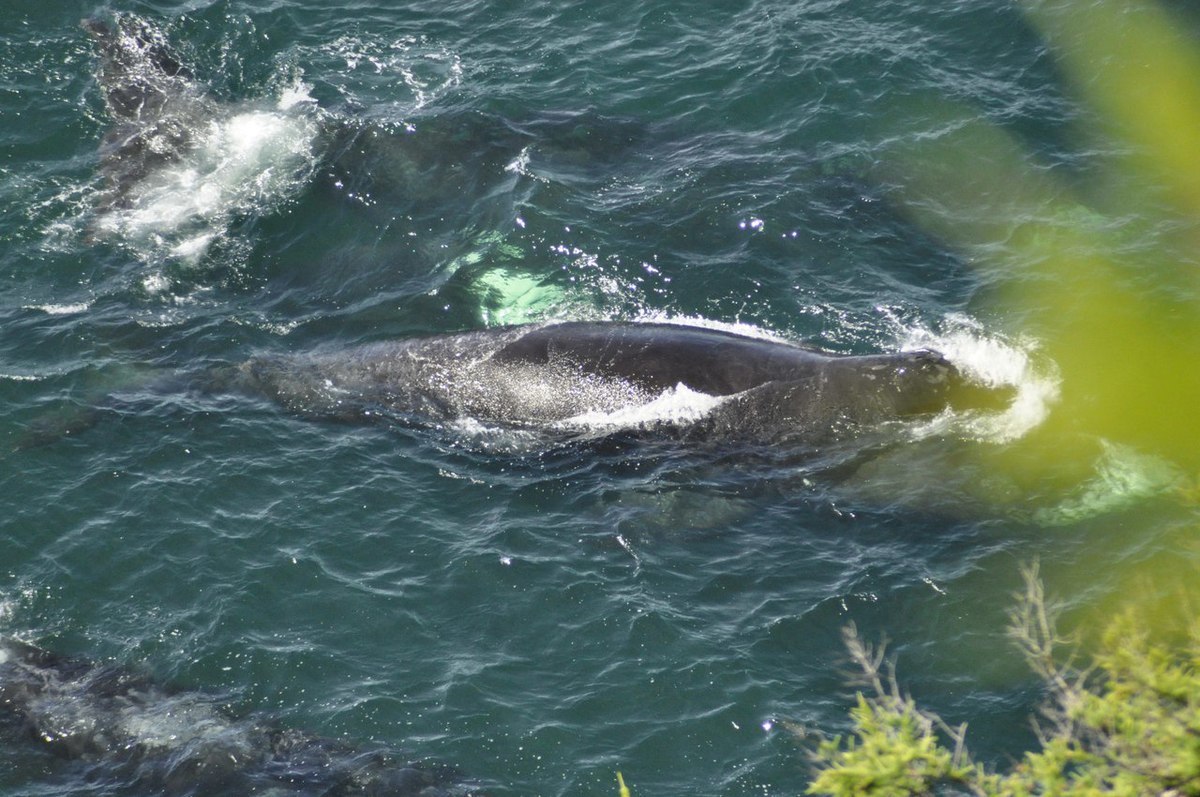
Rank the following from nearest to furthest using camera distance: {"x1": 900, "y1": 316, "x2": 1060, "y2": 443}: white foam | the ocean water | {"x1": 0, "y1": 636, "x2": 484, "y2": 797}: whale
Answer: {"x1": 0, "y1": 636, "x2": 484, "y2": 797}: whale < the ocean water < {"x1": 900, "y1": 316, "x2": 1060, "y2": 443}: white foam

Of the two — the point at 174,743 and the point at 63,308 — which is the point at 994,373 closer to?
the point at 174,743

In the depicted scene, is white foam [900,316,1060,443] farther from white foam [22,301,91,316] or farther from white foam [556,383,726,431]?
white foam [22,301,91,316]

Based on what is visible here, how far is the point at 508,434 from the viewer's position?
1686 cm

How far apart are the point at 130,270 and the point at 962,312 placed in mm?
12920

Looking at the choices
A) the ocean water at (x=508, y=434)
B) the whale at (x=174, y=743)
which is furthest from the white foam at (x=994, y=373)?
the whale at (x=174, y=743)

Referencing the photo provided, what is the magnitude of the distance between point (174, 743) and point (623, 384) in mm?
6983

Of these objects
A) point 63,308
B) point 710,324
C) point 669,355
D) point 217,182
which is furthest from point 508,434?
point 217,182

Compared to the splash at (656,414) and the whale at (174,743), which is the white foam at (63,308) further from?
the splash at (656,414)

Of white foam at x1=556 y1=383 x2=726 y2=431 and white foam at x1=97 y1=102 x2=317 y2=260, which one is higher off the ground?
white foam at x1=97 y1=102 x2=317 y2=260

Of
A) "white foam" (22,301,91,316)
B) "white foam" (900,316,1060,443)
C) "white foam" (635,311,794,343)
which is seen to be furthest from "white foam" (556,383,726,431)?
"white foam" (22,301,91,316)

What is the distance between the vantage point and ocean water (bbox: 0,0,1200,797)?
13.8 metres

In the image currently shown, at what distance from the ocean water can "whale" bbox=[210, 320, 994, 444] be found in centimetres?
30

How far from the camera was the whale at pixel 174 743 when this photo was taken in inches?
501

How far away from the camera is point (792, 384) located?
16219 millimetres
